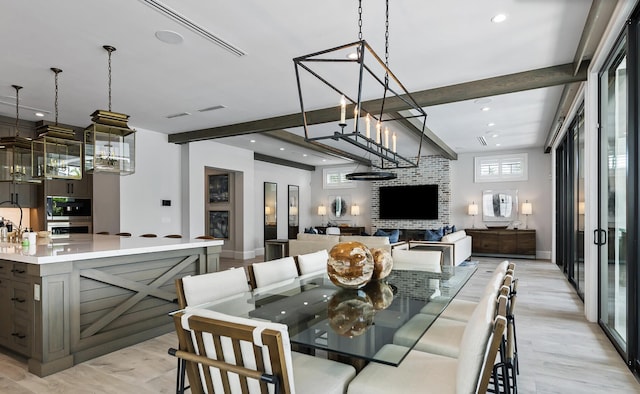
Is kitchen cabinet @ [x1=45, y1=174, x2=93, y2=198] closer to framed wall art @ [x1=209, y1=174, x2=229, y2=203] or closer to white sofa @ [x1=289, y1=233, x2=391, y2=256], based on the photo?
framed wall art @ [x1=209, y1=174, x2=229, y2=203]

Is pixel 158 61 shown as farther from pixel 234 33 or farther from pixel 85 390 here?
pixel 85 390

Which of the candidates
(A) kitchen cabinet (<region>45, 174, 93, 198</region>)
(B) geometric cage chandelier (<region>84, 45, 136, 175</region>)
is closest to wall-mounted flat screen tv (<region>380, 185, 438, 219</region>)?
(A) kitchen cabinet (<region>45, 174, 93, 198</region>)

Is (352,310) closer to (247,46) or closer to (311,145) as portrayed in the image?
(247,46)

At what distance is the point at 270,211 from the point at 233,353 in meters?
9.38

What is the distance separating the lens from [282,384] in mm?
1238

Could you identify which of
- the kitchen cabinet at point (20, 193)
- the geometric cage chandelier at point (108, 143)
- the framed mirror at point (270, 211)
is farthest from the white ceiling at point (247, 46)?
the framed mirror at point (270, 211)

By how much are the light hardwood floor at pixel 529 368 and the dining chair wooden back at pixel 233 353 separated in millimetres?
1383

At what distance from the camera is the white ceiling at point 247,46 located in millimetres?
2871

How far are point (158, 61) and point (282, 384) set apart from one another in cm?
365

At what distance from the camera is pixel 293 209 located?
1177cm

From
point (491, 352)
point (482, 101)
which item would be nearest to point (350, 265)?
point (491, 352)

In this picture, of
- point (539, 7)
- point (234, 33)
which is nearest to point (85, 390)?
point (234, 33)

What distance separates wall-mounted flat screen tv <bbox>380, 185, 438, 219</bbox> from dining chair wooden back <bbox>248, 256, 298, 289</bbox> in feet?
26.2

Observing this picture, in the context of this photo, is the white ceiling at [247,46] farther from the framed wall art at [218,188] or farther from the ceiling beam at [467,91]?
the framed wall art at [218,188]
